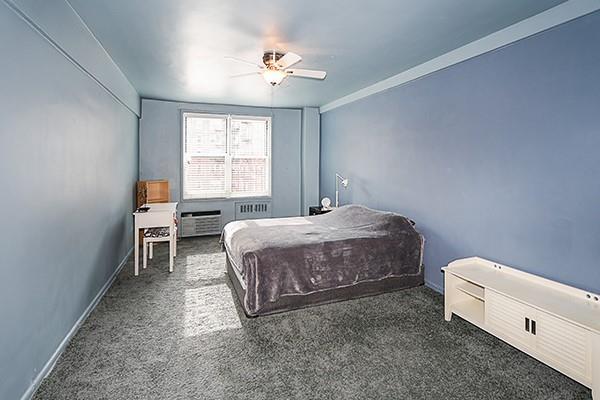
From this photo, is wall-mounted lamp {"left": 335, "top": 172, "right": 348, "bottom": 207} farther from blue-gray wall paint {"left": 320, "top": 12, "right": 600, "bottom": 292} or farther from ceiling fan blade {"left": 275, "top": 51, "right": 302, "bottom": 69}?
ceiling fan blade {"left": 275, "top": 51, "right": 302, "bottom": 69}

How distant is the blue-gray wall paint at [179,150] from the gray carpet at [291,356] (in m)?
3.03

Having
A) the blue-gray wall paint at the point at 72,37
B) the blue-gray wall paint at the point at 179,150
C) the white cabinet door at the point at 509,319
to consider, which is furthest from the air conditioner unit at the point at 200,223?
the white cabinet door at the point at 509,319

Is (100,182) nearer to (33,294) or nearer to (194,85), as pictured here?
(33,294)

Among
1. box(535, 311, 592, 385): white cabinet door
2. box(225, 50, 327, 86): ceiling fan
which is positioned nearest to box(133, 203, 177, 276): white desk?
box(225, 50, 327, 86): ceiling fan

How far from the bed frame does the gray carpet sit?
0.08 m

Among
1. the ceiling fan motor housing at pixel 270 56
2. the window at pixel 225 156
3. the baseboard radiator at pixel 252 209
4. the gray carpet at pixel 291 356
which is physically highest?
the ceiling fan motor housing at pixel 270 56

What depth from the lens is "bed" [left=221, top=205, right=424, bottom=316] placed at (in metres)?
2.78

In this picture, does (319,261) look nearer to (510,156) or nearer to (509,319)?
(509,319)

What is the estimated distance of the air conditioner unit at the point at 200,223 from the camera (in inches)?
228

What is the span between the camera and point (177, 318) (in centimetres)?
279

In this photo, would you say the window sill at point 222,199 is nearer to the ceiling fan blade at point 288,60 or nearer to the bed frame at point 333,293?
the bed frame at point 333,293

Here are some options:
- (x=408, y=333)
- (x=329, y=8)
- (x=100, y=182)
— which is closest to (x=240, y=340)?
(x=408, y=333)

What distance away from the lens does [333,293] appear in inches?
122

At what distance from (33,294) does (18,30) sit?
1.49 m
